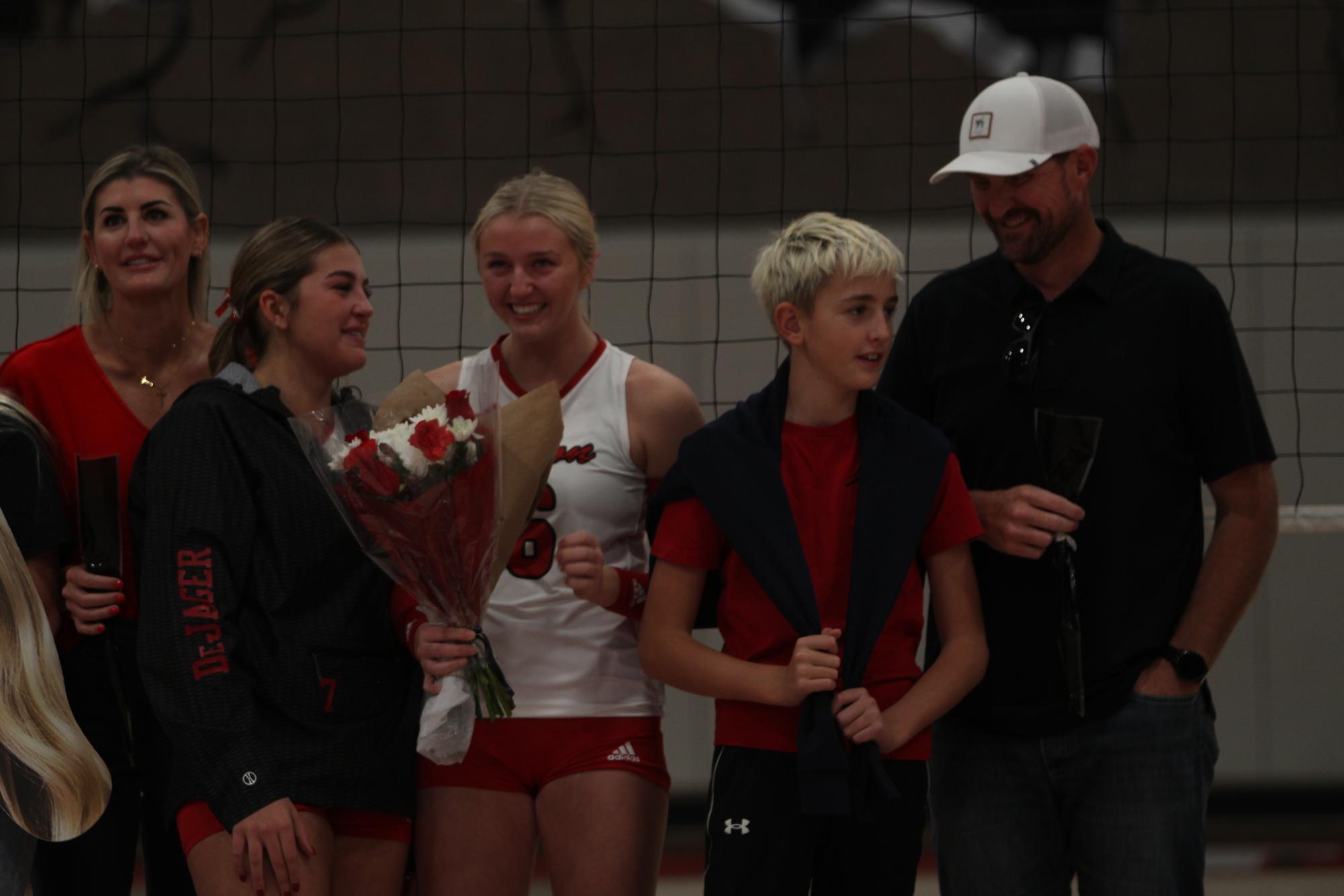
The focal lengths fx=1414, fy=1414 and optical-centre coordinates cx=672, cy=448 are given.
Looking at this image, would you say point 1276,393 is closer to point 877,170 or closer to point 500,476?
point 877,170

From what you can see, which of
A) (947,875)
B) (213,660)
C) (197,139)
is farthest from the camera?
(197,139)

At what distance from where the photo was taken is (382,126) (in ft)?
19.0

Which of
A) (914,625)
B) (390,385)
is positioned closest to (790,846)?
(914,625)

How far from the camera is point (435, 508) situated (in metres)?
2.28

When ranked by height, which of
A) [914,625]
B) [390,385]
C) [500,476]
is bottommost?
[914,625]

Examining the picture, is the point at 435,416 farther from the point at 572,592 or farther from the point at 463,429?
the point at 572,592

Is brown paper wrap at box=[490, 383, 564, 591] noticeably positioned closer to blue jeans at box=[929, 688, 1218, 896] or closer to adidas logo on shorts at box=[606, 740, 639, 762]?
adidas logo on shorts at box=[606, 740, 639, 762]

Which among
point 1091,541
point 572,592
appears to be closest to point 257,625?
Result: point 572,592

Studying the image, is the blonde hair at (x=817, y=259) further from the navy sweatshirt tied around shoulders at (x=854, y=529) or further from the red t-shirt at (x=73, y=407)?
the red t-shirt at (x=73, y=407)

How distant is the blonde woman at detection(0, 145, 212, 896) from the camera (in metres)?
2.65

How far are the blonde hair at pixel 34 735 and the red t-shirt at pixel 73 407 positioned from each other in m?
0.66

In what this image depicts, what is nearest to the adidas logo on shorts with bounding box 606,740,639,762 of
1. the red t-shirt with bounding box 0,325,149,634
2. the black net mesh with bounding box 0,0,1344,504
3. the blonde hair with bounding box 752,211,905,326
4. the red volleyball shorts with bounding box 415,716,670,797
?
the red volleyball shorts with bounding box 415,716,670,797

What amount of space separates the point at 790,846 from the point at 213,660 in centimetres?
98

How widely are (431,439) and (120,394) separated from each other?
3.05 feet
